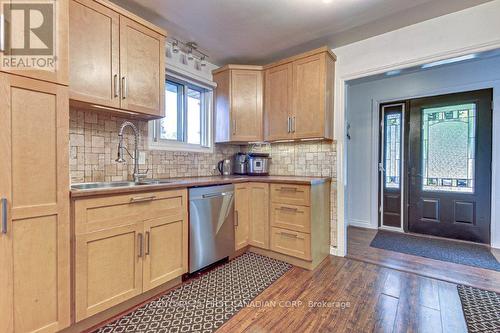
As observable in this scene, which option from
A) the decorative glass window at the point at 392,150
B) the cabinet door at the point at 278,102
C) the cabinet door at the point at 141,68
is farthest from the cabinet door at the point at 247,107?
the decorative glass window at the point at 392,150

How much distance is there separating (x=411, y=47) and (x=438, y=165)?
2004 millimetres

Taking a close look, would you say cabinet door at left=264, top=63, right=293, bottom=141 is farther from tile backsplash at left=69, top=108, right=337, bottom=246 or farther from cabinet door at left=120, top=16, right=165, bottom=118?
cabinet door at left=120, top=16, right=165, bottom=118

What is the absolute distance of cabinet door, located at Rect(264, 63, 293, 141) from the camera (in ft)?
9.21

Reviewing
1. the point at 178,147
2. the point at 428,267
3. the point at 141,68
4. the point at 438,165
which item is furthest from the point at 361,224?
the point at 141,68

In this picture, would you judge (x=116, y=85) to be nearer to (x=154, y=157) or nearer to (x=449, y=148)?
(x=154, y=157)

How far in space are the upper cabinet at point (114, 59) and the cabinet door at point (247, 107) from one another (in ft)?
3.59

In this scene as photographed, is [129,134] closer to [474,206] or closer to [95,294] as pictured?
[95,294]

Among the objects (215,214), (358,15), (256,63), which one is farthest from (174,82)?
(358,15)

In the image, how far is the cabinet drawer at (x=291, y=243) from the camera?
7.80 ft

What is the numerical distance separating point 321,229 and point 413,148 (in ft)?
7.34

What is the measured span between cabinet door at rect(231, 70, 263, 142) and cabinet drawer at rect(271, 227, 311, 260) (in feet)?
4.01

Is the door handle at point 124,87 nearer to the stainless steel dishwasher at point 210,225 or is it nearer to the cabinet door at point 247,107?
the stainless steel dishwasher at point 210,225

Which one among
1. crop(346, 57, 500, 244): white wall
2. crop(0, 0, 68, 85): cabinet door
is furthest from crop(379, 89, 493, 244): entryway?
crop(0, 0, 68, 85): cabinet door

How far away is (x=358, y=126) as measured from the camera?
4.02 metres
